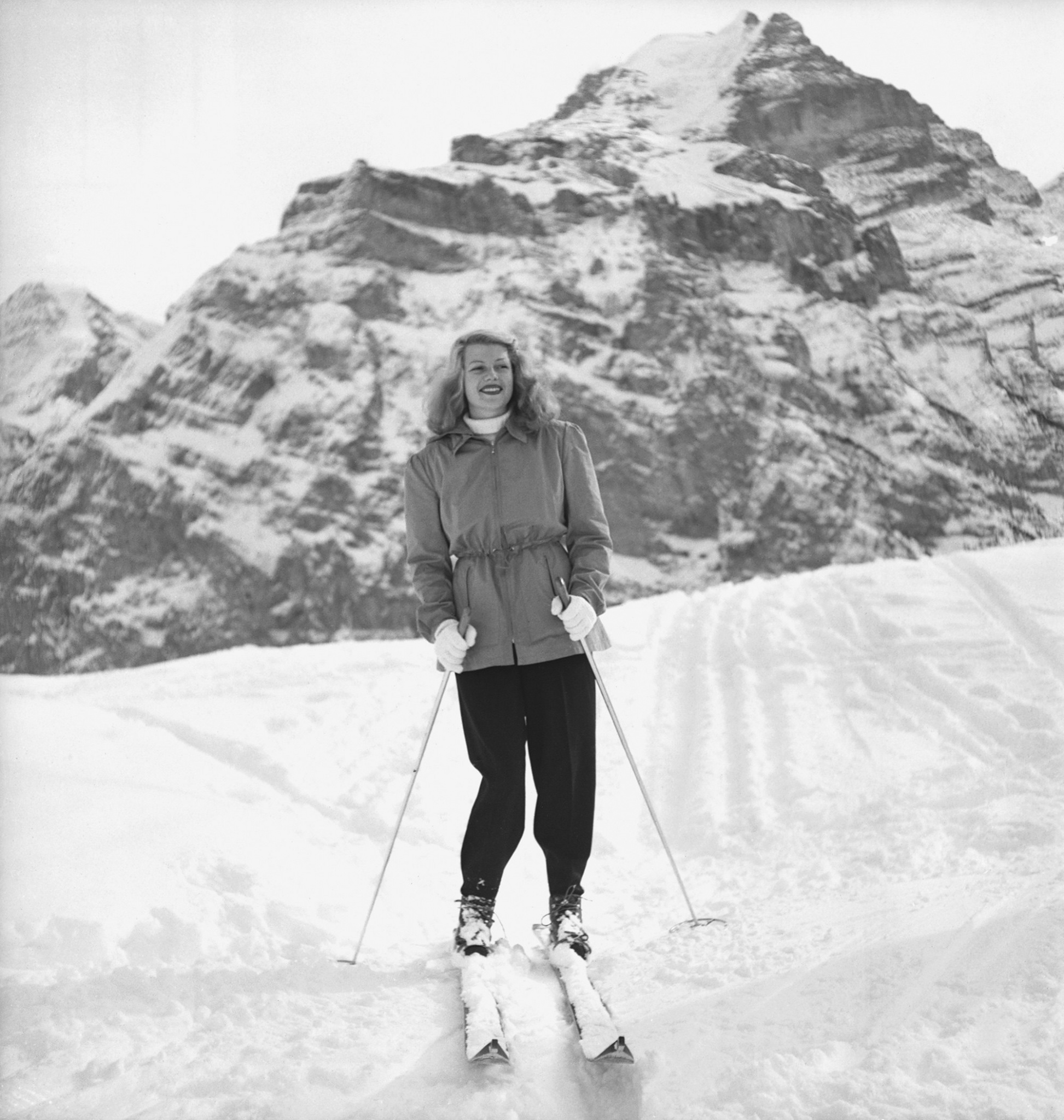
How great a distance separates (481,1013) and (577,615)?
0.91 m

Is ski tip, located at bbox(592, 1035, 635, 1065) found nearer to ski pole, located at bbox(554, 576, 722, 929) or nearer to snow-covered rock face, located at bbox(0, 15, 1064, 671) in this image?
ski pole, located at bbox(554, 576, 722, 929)

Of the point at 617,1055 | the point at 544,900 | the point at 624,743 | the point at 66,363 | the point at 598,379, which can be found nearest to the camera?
the point at 617,1055

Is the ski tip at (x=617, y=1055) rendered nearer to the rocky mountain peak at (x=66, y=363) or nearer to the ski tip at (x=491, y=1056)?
the ski tip at (x=491, y=1056)

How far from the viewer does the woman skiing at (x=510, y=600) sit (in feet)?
7.98

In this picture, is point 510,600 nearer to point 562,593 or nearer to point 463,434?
point 562,593

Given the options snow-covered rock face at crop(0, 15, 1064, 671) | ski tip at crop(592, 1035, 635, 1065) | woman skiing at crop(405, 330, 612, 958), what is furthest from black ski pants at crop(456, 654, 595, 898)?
snow-covered rock face at crop(0, 15, 1064, 671)

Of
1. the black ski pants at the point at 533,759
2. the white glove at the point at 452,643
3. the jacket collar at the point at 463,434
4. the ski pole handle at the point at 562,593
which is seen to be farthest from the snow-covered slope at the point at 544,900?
the jacket collar at the point at 463,434

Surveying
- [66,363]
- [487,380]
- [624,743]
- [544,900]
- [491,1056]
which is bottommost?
[544,900]

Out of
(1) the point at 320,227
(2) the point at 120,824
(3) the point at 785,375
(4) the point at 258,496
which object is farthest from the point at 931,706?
(1) the point at 320,227

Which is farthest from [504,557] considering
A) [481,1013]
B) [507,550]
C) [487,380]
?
[481,1013]

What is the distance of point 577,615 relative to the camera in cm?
236

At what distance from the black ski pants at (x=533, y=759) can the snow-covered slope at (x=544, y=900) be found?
300mm

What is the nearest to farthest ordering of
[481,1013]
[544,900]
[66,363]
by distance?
[481,1013] → [544,900] → [66,363]

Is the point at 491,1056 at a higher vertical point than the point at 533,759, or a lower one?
lower
